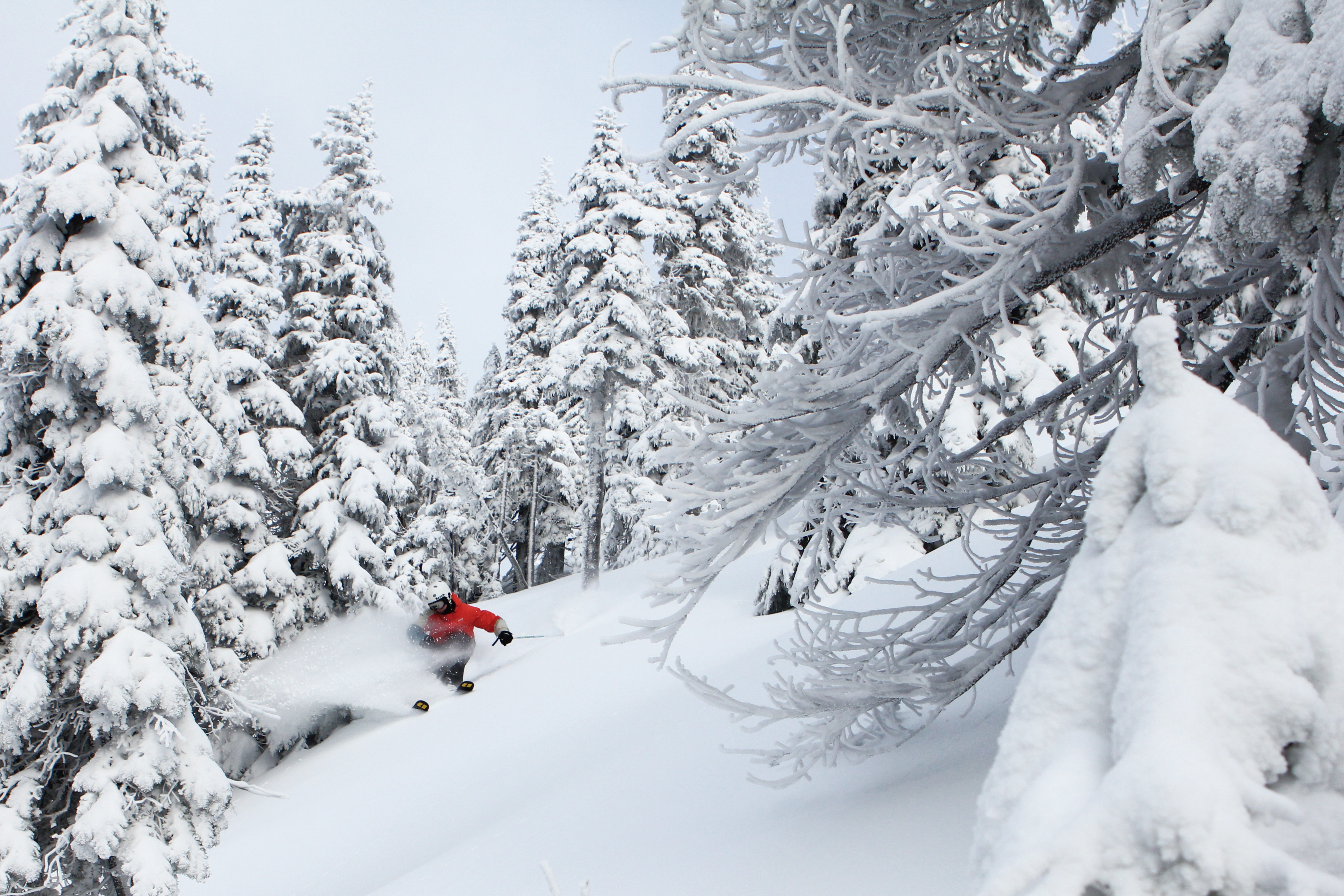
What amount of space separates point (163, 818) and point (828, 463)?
30.4 feet

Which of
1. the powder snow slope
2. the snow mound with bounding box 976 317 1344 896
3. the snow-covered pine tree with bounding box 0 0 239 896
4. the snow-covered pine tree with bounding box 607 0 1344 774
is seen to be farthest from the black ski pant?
the snow mound with bounding box 976 317 1344 896

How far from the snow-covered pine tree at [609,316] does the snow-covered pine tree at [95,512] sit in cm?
1108

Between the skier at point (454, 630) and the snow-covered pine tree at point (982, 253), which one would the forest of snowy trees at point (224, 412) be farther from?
the skier at point (454, 630)

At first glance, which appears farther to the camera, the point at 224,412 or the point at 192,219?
the point at 192,219

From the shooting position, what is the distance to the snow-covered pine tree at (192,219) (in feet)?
33.0

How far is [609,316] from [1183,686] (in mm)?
19108

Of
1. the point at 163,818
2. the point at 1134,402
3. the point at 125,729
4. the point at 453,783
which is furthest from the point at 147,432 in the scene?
the point at 1134,402

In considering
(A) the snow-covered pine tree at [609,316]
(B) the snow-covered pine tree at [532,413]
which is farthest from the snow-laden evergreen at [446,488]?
(A) the snow-covered pine tree at [609,316]

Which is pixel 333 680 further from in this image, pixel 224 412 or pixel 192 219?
pixel 192 219

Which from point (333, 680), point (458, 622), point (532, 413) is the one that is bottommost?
point (333, 680)

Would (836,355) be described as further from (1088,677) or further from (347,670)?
(347,670)

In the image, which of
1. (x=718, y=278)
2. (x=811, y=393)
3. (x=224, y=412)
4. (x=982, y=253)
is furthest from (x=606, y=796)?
(x=718, y=278)

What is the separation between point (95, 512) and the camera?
8734 millimetres

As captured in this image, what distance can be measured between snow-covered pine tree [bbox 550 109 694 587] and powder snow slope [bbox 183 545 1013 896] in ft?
20.6
